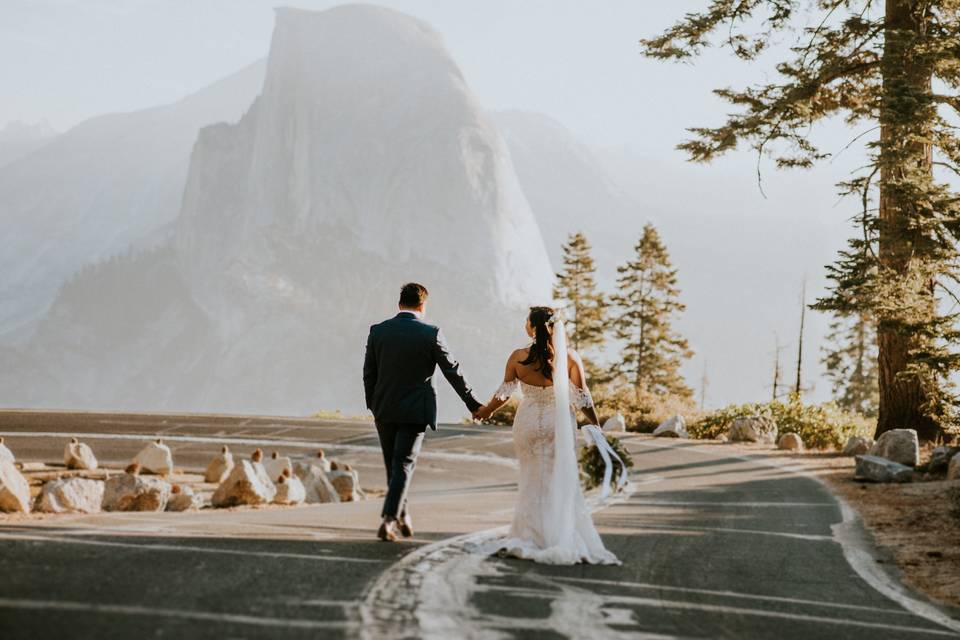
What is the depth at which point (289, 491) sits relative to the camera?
17.3 metres

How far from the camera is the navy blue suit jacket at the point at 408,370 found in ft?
29.4

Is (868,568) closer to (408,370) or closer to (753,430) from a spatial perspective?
(408,370)

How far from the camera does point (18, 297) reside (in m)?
171

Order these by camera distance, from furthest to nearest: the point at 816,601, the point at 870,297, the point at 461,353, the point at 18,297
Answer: the point at 18,297 → the point at 461,353 → the point at 870,297 → the point at 816,601

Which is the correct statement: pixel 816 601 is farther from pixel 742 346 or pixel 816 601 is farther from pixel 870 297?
pixel 742 346

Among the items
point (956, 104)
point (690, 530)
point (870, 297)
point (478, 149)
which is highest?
point (478, 149)

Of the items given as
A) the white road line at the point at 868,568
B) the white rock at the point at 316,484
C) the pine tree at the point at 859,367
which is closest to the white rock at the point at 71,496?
the white rock at the point at 316,484

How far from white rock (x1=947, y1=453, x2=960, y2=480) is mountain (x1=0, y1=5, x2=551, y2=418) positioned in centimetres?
10688

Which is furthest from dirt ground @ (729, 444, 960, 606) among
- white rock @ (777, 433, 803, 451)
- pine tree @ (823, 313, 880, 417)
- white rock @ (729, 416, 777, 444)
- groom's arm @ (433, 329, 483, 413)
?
pine tree @ (823, 313, 880, 417)

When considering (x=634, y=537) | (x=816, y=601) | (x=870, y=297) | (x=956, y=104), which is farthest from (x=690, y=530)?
(x=956, y=104)

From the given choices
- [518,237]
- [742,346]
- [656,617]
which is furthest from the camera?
[742,346]

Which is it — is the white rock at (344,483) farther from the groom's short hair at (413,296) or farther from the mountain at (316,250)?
the mountain at (316,250)

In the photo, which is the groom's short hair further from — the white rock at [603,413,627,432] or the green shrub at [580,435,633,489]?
the white rock at [603,413,627,432]

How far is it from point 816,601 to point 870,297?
46.1 ft
